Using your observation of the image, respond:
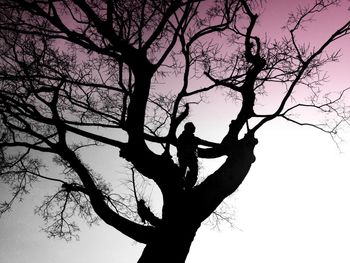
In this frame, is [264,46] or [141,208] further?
[264,46]

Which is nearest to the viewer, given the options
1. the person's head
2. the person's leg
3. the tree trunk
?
the tree trunk

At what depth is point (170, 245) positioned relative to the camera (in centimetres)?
408

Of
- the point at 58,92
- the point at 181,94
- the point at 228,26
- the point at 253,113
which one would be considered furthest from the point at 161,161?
the point at 228,26

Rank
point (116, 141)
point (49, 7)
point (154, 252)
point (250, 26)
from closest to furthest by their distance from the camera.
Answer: point (154, 252) < point (49, 7) < point (116, 141) < point (250, 26)

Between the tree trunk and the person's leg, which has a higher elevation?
the person's leg

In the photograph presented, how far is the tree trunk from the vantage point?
402 cm

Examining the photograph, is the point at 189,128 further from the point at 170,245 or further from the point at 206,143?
the point at 170,245

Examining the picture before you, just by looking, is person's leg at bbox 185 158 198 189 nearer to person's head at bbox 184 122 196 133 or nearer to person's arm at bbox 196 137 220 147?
person's arm at bbox 196 137 220 147

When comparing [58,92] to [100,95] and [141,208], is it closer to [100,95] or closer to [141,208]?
[100,95]

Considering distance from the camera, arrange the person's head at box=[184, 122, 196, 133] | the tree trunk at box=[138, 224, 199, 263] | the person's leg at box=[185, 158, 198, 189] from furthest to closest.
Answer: the person's head at box=[184, 122, 196, 133]
the person's leg at box=[185, 158, 198, 189]
the tree trunk at box=[138, 224, 199, 263]

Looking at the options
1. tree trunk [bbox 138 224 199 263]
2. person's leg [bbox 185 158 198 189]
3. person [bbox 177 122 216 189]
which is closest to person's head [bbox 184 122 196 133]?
person [bbox 177 122 216 189]

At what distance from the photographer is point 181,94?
5344mm

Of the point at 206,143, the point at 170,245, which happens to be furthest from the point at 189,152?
the point at 170,245

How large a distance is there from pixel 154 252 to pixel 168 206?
715 millimetres
